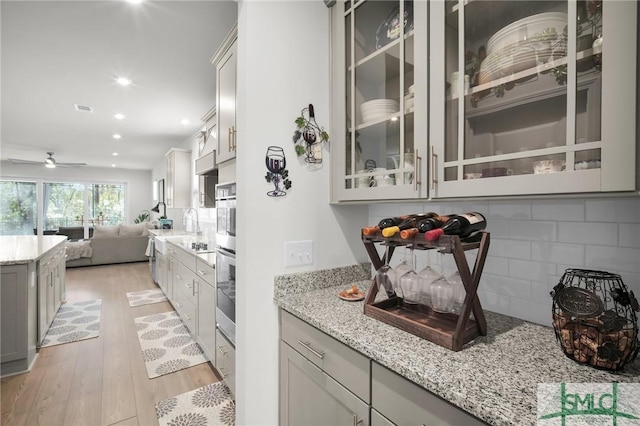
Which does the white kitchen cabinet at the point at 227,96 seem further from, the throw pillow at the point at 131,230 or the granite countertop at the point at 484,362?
the throw pillow at the point at 131,230

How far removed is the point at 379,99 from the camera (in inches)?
52.9

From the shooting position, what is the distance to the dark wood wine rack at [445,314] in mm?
896

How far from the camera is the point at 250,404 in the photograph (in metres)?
1.38

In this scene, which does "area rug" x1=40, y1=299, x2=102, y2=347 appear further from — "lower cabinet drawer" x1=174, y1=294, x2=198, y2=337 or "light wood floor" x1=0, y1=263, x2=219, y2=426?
"lower cabinet drawer" x1=174, y1=294, x2=198, y2=337

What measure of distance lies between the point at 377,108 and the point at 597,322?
1058mm

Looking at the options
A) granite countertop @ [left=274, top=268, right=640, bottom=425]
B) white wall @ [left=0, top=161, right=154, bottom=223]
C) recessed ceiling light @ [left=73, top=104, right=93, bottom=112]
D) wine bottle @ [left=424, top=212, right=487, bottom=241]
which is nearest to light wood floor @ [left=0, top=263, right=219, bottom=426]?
granite countertop @ [left=274, top=268, right=640, bottom=425]

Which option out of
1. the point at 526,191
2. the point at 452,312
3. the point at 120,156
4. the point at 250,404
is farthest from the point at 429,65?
the point at 120,156

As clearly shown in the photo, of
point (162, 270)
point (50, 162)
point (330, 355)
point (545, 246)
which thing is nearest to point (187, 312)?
point (162, 270)

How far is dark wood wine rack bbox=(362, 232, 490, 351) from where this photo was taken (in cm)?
90

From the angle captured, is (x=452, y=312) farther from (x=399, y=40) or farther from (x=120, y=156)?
(x=120, y=156)

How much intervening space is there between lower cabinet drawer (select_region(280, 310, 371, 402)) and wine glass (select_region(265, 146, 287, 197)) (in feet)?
1.86

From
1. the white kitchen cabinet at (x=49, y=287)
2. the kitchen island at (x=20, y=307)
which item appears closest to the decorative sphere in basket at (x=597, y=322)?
the kitchen island at (x=20, y=307)

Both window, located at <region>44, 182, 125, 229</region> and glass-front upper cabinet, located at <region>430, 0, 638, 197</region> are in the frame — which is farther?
window, located at <region>44, 182, 125, 229</region>

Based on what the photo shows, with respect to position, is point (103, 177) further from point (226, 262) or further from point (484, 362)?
point (484, 362)
